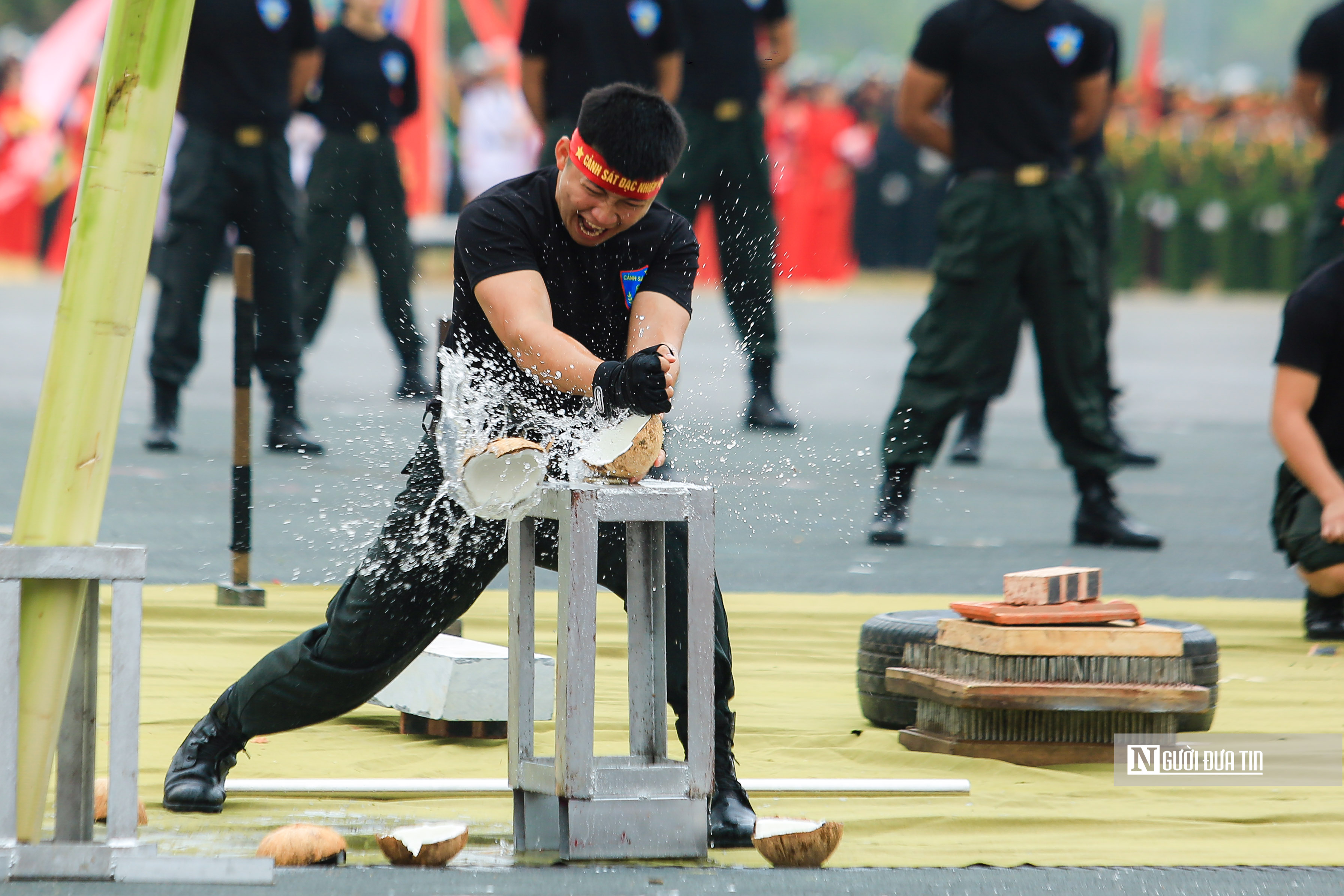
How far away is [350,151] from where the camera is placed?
9.83 meters

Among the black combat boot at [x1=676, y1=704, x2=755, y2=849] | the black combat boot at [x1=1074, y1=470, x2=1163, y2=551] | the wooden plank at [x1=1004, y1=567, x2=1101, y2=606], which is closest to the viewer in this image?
the black combat boot at [x1=676, y1=704, x2=755, y2=849]

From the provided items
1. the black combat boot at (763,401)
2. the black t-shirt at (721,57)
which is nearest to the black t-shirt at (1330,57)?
the black t-shirt at (721,57)

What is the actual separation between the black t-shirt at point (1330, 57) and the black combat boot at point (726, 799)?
5971 mm

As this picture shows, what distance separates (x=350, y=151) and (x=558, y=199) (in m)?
6.46

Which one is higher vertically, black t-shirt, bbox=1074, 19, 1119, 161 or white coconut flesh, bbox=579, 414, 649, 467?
black t-shirt, bbox=1074, 19, 1119, 161

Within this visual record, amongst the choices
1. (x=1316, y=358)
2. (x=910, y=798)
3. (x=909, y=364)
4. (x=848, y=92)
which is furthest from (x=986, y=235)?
(x=848, y=92)

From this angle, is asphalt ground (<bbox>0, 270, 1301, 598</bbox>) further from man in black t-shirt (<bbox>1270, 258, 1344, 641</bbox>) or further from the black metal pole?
man in black t-shirt (<bbox>1270, 258, 1344, 641</bbox>)

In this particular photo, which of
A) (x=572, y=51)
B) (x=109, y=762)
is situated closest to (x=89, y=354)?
(x=109, y=762)

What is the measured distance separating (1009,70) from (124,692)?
4.74 metres

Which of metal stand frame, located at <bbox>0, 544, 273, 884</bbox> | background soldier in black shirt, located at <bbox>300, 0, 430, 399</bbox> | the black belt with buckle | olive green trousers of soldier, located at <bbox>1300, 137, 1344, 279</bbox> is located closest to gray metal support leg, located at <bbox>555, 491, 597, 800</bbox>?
metal stand frame, located at <bbox>0, 544, 273, 884</bbox>

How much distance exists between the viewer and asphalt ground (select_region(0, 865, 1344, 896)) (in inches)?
118

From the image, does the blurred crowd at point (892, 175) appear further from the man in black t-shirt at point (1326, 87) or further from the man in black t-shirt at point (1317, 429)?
the man in black t-shirt at point (1317, 429)

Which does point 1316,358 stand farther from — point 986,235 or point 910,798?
point 910,798

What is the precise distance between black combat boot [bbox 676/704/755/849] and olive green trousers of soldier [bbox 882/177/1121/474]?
133 inches
